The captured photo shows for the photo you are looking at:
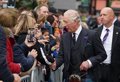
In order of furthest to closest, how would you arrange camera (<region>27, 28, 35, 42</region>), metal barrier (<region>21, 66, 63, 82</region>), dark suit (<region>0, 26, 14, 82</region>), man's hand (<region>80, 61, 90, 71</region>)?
man's hand (<region>80, 61, 90, 71</region>)
camera (<region>27, 28, 35, 42</region>)
metal barrier (<region>21, 66, 63, 82</region>)
dark suit (<region>0, 26, 14, 82</region>)

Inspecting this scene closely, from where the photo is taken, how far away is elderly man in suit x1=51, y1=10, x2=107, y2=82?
7.87m

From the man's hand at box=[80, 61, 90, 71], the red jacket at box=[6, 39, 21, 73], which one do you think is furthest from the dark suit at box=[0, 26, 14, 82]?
the man's hand at box=[80, 61, 90, 71]

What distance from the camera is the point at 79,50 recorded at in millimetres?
7871

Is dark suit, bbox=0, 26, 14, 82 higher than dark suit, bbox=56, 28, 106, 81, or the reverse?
dark suit, bbox=0, 26, 14, 82

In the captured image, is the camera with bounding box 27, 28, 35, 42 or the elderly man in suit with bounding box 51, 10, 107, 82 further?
the elderly man in suit with bounding box 51, 10, 107, 82

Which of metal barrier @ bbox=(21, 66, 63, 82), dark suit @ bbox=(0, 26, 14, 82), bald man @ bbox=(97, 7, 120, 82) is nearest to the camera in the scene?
dark suit @ bbox=(0, 26, 14, 82)

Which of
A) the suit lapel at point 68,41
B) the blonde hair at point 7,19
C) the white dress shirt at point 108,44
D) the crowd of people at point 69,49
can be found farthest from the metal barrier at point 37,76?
the white dress shirt at point 108,44

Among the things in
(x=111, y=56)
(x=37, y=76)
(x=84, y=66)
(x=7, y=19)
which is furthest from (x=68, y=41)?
(x=7, y=19)

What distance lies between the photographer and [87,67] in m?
7.77

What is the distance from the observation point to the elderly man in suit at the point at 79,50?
787cm

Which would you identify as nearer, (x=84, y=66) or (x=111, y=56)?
(x=84, y=66)

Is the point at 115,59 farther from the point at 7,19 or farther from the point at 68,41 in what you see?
the point at 7,19

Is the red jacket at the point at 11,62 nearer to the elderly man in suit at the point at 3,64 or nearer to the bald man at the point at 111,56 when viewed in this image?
the elderly man in suit at the point at 3,64

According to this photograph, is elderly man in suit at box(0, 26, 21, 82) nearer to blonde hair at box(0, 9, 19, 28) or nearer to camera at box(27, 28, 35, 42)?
blonde hair at box(0, 9, 19, 28)
